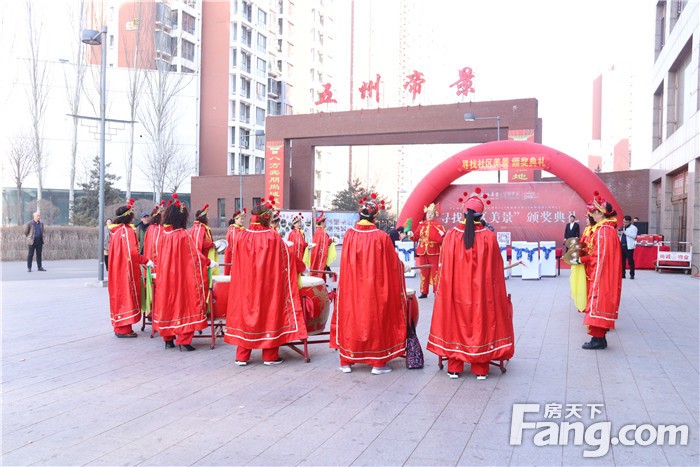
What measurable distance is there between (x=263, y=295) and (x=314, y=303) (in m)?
0.74

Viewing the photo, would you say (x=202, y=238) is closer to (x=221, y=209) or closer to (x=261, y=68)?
(x=221, y=209)

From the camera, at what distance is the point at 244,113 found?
177 ft

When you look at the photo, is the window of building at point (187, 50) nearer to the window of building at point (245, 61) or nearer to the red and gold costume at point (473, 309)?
the window of building at point (245, 61)

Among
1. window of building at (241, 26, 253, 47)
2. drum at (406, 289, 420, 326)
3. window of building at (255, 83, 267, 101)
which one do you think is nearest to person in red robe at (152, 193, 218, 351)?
drum at (406, 289, 420, 326)

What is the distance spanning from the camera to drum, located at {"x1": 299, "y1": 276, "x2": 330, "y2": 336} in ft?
A: 22.3

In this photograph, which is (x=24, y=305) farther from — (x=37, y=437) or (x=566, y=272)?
(x=566, y=272)

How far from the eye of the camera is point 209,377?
5.92 metres

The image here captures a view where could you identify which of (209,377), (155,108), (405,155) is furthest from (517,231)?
(405,155)

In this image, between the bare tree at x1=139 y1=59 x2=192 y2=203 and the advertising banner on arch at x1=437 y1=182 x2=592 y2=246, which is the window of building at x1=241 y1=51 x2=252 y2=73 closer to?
the bare tree at x1=139 y1=59 x2=192 y2=203

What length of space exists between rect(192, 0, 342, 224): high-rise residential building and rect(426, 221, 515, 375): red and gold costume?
36.9 m

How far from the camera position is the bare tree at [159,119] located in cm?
3922

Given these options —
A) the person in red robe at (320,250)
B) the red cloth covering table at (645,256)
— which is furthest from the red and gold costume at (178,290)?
the red cloth covering table at (645,256)

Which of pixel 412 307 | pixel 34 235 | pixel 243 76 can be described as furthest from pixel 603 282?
pixel 243 76

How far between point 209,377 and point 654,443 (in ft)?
12.3
